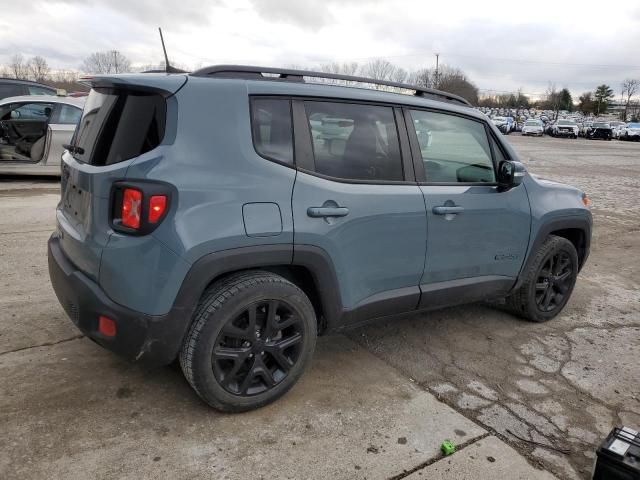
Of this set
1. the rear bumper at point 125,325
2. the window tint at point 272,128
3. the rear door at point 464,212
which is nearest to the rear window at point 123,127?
the window tint at point 272,128

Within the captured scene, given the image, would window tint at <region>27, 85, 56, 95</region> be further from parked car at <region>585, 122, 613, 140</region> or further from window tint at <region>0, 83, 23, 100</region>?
parked car at <region>585, 122, 613, 140</region>

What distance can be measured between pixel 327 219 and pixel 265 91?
0.75 m

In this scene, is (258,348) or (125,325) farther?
(258,348)

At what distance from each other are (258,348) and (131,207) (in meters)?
0.96

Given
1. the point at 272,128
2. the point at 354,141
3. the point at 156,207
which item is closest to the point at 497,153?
the point at 354,141

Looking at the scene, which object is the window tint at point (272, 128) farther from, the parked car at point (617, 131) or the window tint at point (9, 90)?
the parked car at point (617, 131)

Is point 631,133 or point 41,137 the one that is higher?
point 631,133

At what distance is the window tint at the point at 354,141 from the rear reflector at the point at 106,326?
4.28 feet

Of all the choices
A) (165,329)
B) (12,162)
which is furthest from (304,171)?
(12,162)

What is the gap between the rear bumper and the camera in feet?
8.17

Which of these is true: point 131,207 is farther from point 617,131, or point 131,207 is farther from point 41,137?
point 617,131

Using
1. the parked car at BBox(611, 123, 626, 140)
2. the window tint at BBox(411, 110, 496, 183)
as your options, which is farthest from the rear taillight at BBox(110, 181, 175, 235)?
the parked car at BBox(611, 123, 626, 140)

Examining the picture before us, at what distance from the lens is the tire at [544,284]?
4188 mm

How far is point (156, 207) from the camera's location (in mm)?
2410
